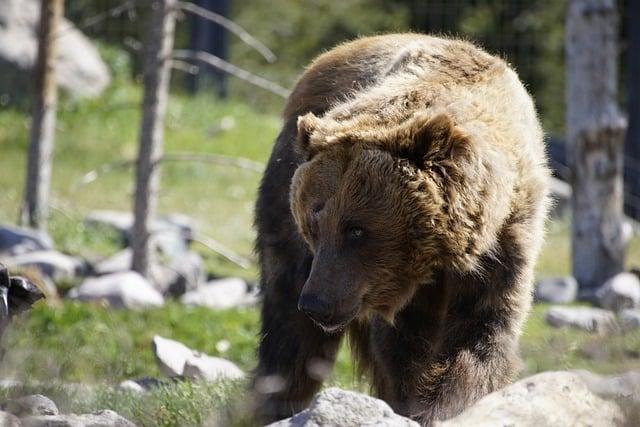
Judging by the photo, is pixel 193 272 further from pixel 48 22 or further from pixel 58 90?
pixel 58 90

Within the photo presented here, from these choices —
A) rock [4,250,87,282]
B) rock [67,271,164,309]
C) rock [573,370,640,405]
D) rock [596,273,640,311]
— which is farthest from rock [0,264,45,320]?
rock [596,273,640,311]

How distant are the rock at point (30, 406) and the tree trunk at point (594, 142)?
6.56 m

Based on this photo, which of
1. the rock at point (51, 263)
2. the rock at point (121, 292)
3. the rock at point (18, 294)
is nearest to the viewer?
the rock at point (18, 294)

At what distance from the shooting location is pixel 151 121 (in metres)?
8.10

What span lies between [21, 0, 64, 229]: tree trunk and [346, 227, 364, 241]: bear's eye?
552 cm

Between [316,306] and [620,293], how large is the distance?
5.16 meters

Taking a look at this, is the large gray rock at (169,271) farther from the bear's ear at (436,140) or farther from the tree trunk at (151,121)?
the bear's ear at (436,140)

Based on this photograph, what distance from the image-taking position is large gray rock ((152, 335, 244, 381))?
5480 millimetres

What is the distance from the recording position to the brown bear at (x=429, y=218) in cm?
402

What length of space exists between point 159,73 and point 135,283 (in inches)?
60.2

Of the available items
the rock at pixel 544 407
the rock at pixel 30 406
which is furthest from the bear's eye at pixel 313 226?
the rock at pixel 30 406

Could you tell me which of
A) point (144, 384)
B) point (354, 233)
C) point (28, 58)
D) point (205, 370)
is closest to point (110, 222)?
point (28, 58)

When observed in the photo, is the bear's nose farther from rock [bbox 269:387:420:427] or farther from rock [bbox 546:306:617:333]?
rock [bbox 546:306:617:333]

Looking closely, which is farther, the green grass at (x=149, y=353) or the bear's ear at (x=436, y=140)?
the green grass at (x=149, y=353)
